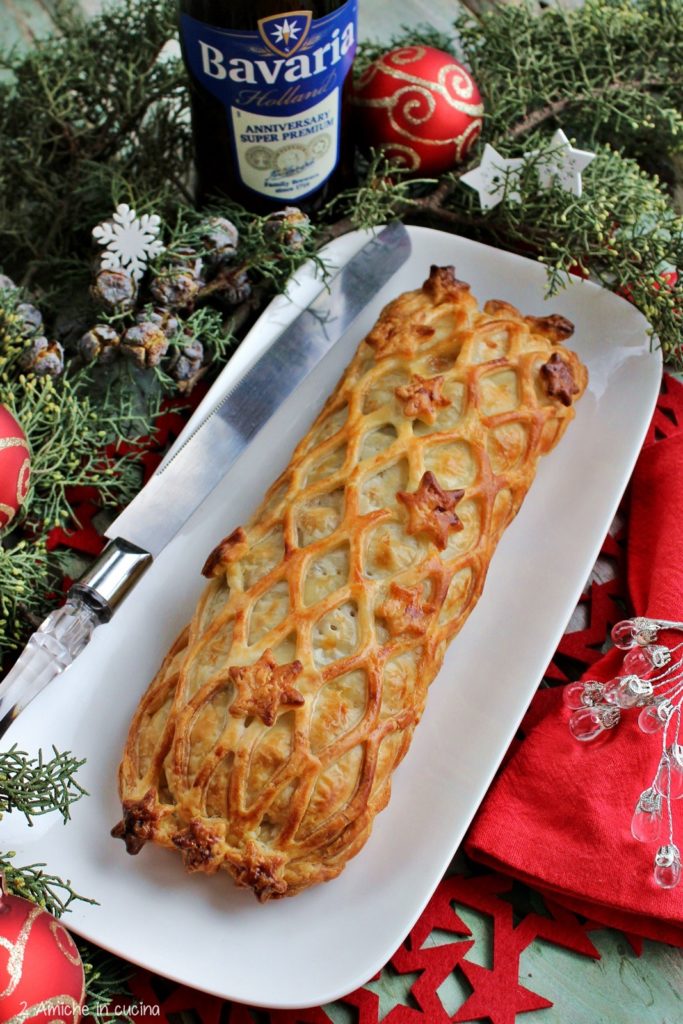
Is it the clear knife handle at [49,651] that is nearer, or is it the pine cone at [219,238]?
the clear knife handle at [49,651]

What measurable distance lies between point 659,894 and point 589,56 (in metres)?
1.67

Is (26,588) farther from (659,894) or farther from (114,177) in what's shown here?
(659,894)

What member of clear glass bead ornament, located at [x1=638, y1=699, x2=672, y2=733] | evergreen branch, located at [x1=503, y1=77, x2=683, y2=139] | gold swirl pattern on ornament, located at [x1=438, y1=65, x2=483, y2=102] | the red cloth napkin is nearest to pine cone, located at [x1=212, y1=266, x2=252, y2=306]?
gold swirl pattern on ornament, located at [x1=438, y1=65, x2=483, y2=102]

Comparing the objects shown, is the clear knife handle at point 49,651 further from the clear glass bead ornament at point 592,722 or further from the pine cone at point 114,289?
the clear glass bead ornament at point 592,722

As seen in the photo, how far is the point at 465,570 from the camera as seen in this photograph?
5.03ft

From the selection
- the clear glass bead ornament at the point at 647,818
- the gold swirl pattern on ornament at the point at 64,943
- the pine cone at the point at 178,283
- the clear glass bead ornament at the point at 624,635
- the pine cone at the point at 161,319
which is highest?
the pine cone at the point at 178,283

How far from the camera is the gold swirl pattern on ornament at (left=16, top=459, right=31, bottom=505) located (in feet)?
5.21

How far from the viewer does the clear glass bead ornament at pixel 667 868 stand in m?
1.47

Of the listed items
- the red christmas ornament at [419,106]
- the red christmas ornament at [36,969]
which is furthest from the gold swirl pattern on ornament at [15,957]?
the red christmas ornament at [419,106]

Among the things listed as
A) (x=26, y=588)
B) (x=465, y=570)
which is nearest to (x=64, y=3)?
(x=26, y=588)

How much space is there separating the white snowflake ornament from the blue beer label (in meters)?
0.25

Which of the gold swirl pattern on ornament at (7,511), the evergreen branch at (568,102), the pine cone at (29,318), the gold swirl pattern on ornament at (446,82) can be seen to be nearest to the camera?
the gold swirl pattern on ornament at (7,511)

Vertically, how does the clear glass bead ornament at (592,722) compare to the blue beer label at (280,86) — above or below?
below

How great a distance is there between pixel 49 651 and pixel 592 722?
2.76 feet
